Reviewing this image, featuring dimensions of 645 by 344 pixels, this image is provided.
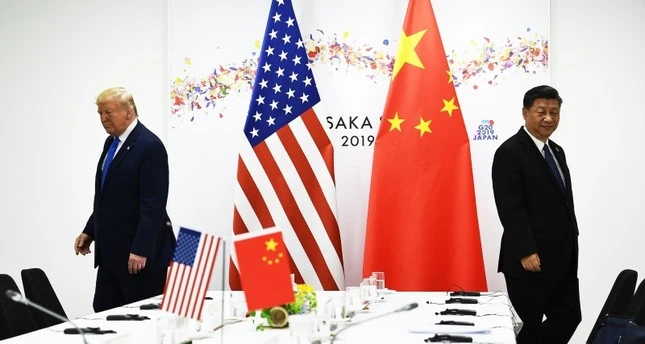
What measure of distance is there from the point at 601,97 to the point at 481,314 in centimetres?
261

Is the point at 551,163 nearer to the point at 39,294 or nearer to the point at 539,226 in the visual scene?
the point at 539,226

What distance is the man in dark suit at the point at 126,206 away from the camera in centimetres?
490

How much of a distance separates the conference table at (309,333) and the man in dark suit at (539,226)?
2.38 feet

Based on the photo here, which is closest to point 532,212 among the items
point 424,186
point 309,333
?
point 424,186

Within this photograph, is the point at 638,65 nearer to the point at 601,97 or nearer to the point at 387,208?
the point at 601,97

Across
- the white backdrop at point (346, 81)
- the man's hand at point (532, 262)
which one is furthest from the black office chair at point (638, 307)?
the white backdrop at point (346, 81)

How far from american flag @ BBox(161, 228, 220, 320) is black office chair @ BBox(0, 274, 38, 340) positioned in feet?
4.48

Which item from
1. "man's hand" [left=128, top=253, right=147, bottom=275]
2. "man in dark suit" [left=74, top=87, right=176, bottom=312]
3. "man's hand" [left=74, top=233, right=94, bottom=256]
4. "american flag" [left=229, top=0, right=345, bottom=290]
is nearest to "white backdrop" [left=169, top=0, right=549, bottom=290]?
"american flag" [left=229, top=0, right=345, bottom=290]

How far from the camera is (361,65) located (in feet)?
19.9

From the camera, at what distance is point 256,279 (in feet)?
8.50

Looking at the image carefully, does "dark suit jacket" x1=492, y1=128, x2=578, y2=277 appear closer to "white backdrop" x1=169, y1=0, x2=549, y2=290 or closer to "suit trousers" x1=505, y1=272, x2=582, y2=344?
"suit trousers" x1=505, y1=272, x2=582, y2=344

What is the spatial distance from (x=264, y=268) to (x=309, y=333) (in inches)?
21.0

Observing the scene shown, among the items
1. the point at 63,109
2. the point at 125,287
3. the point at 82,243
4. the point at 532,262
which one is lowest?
the point at 125,287

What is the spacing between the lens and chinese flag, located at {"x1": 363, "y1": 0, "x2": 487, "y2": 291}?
17.9 feet
